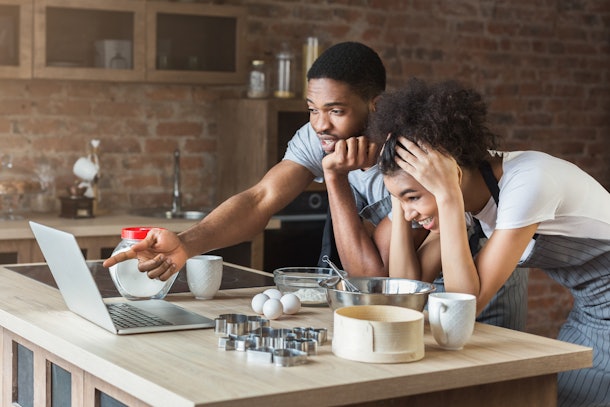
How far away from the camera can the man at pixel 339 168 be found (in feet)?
9.60

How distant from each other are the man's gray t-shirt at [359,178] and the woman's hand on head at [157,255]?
2.41 feet

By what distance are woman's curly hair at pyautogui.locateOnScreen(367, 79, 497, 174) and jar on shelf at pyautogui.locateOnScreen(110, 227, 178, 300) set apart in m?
0.65

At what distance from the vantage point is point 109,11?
4.66 metres

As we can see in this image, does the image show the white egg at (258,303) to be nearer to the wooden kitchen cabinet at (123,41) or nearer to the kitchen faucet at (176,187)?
the wooden kitchen cabinet at (123,41)

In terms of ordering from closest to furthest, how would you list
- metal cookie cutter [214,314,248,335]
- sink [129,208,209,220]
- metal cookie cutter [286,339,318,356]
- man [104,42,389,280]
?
1. metal cookie cutter [286,339,318,356]
2. metal cookie cutter [214,314,248,335]
3. man [104,42,389,280]
4. sink [129,208,209,220]

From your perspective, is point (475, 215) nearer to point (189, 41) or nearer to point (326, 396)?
point (326, 396)

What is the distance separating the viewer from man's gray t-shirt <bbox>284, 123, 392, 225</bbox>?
3.19 meters

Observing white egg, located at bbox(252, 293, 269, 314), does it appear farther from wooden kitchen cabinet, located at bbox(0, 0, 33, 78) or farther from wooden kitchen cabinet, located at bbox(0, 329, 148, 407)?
wooden kitchen cabinet, located at bbox(0, 0, 33, 78)

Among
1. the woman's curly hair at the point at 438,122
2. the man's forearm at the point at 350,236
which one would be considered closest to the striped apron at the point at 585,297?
the woman's curly hair at the point at 438,122

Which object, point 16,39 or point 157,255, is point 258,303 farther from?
point 16,39

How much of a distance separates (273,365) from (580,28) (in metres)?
5.08

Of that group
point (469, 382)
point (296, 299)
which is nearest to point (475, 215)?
point (296, 299)

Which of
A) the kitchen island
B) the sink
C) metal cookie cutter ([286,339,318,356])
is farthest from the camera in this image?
the sink

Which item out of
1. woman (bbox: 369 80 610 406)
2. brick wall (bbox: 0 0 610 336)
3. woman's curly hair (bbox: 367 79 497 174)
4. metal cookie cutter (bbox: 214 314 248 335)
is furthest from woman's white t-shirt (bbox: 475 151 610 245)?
brick wall (bbox: 0 0 610 336)
